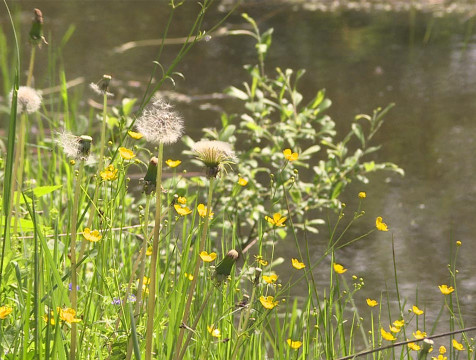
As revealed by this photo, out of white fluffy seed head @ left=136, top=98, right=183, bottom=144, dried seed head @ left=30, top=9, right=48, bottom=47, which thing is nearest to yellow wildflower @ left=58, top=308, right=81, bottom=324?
white fluffy seed head @ left=136, top=98, right=183, bottom=144

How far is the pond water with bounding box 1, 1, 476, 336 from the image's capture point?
9.18 feet

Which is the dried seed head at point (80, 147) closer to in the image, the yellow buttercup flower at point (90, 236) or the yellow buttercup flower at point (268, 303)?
the yellow buttercup flower at point (90, 236)

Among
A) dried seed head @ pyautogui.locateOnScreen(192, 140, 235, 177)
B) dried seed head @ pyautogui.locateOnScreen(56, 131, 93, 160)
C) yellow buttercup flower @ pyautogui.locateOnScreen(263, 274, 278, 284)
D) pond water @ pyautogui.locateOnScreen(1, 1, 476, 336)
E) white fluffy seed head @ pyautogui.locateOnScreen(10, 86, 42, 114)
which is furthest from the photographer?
pond water @ pyautogui.locateOnScreen(1, 1, 476, 336)

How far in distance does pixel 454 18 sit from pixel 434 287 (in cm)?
310

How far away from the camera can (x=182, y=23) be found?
5.37m

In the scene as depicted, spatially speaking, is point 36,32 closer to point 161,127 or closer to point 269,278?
point 161,127

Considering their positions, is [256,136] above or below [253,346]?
above

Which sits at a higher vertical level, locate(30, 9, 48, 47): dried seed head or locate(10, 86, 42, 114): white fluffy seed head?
locate(30, 9, 48, 47): dried seed head

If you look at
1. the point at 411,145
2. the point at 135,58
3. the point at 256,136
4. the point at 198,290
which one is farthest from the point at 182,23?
the point at 198,290

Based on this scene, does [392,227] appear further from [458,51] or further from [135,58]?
[135,58]

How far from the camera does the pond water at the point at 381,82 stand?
2797 millimetres

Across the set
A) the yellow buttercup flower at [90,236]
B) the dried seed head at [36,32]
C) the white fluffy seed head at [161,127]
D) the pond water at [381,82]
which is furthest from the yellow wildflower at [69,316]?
the pond water at [381,82]

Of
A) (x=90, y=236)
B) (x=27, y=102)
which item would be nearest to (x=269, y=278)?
(x=90, y=236)

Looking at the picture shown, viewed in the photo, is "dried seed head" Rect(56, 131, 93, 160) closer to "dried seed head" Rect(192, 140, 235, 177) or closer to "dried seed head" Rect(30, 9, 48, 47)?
"dried seed head" Rect(192, 140, 235, 177)
